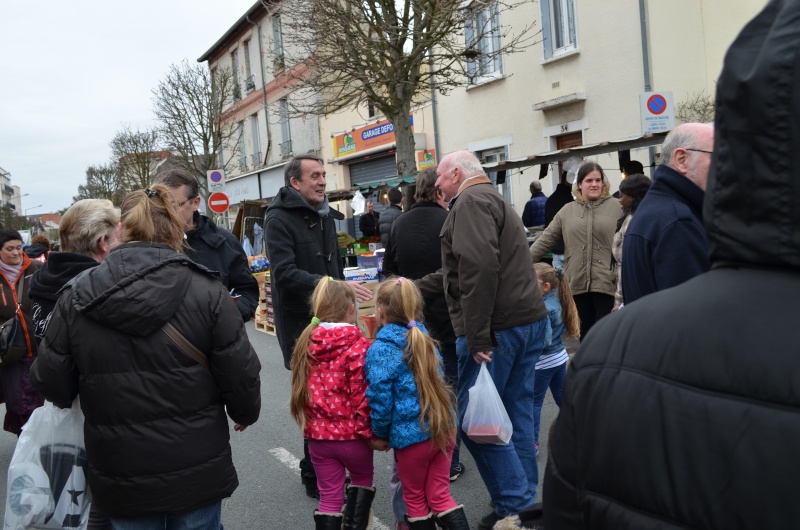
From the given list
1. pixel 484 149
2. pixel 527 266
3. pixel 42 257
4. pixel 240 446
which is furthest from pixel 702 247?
pixel 484 149

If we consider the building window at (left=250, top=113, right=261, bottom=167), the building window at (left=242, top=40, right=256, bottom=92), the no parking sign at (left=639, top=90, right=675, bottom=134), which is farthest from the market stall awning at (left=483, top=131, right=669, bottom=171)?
the building window at (left=242, top=40, right=256, bottom=92)

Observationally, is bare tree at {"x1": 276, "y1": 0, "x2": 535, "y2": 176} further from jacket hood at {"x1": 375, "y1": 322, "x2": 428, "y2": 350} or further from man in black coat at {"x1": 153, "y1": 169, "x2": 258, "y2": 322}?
jacket hood at {"x1": 375, "y1": 322, "x2": 428, "y2": 350}

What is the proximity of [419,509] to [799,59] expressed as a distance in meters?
3.18

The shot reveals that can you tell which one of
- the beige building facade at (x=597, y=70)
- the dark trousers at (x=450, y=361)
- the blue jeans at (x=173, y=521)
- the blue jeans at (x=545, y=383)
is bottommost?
the blue jeans at (x=545, y=383)

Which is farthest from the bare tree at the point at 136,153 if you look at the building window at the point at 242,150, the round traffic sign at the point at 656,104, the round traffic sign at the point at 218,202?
the round traffic sign at the point at 656,104

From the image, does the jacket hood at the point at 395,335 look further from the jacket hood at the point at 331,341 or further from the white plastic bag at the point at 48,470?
the white plastic bag at the point at 48,470

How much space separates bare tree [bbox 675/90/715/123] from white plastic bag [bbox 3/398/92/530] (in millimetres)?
12971

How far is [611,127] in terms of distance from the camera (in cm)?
1452

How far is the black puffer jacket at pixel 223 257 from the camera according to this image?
4.50 m

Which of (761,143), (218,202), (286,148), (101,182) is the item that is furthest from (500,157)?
(101,182)

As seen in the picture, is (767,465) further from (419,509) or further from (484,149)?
(484,149)

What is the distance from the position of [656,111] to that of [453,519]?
760cm

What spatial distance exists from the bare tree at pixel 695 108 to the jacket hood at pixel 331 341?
38.7 feet

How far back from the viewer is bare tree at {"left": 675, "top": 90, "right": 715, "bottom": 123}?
44.7 ft
